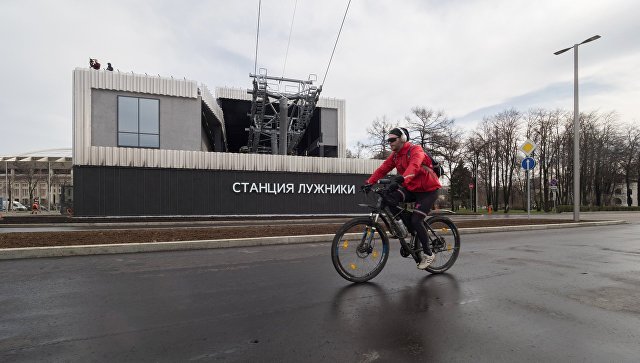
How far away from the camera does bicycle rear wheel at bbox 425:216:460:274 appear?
208 inches

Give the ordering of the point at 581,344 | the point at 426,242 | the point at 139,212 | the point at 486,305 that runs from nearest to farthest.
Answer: the point at 581,344 < the point at 486,305 < the point at 426,242 < the point at 139,212

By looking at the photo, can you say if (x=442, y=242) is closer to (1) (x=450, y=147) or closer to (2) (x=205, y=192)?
(2) (x=205, y=192)

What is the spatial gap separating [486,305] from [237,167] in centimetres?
2076

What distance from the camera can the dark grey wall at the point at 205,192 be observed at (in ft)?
66.7

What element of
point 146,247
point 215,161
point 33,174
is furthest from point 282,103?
point 33,174

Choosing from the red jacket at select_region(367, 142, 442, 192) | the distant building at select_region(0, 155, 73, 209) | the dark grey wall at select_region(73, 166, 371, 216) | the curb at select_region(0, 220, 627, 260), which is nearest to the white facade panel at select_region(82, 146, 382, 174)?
the dark grey wall at select_region(73, 166, 371, 216)

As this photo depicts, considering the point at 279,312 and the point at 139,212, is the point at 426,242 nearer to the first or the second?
the point at 279,312

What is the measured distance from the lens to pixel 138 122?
77.7 feet

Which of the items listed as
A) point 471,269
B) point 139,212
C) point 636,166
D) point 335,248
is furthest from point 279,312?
point 636,166

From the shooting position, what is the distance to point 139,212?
2097 cm

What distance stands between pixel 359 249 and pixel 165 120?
22.5 metres

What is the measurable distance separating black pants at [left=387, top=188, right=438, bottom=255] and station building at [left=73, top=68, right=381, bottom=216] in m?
19.1

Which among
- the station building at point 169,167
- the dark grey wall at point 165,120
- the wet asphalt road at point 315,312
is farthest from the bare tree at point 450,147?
the wet asphalt road at point 315,312

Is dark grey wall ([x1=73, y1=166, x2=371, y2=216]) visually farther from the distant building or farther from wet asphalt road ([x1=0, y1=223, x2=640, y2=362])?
the distant building
